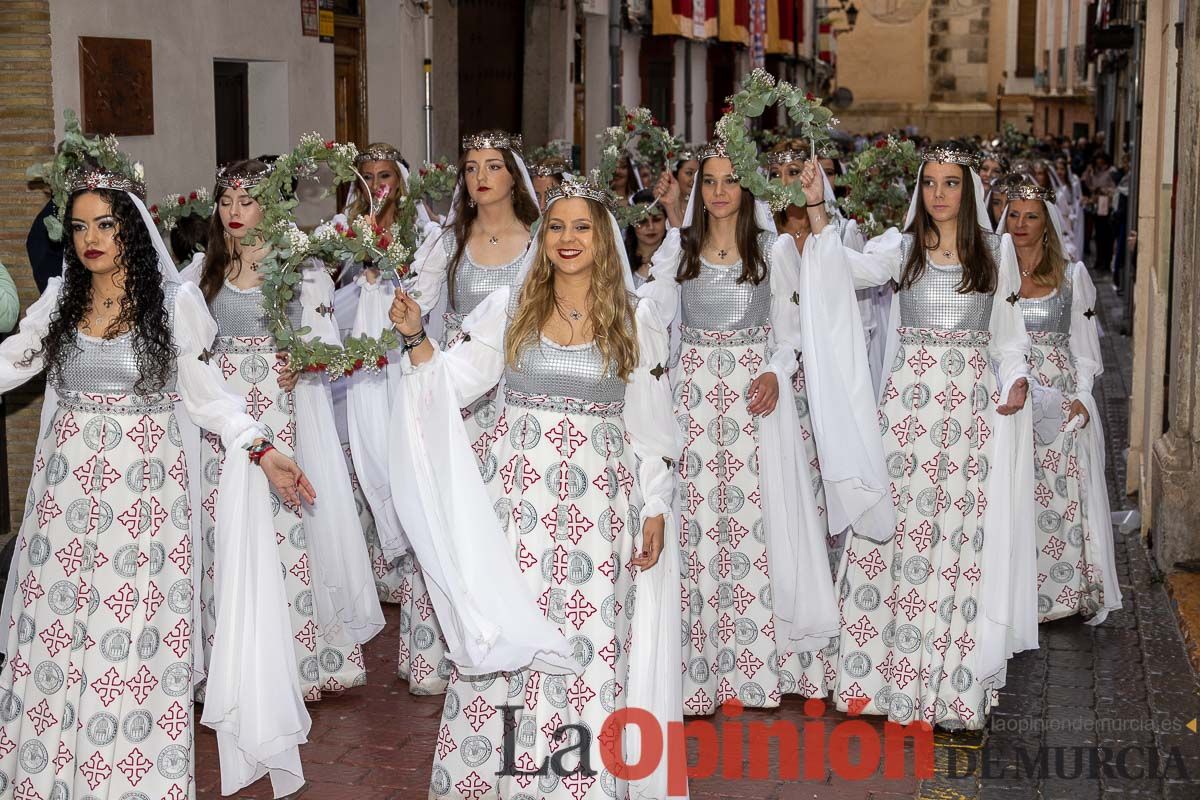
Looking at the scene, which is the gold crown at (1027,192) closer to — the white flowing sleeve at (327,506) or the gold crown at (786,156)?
the gold crown at (786,156)

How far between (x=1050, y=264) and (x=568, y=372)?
3.48 meters

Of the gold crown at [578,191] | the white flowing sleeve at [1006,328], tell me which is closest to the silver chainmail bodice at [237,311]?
the gold crown at [578,191]

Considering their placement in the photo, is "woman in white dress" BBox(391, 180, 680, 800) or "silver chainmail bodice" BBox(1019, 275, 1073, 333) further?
"silver chainmail bodice" BBox(1019, 275, 1073, 333)

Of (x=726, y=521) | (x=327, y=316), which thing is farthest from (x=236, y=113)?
(x=726, y=521)

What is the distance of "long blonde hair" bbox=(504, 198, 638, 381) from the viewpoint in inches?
204

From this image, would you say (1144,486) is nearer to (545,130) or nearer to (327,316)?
(327,316)

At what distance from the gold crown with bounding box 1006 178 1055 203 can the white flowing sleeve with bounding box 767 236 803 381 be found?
5.16ft

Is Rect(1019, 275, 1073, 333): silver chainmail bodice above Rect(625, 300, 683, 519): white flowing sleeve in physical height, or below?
above

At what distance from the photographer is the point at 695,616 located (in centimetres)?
660

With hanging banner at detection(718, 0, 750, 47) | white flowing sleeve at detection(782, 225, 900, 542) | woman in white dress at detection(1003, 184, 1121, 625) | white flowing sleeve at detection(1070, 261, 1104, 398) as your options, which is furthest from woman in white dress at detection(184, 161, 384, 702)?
hanging banner at detection(718, 0, 750, 47)

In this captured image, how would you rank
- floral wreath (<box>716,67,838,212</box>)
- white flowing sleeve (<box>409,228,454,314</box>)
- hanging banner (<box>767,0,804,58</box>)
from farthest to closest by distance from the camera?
hanging banner (<box>767,0,804,58</box>)
white flowing sleeve (<box>409,228,454,314</box>)
floral wreath (<box>716,67,838,212</box>)

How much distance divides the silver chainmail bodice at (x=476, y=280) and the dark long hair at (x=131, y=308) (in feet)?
5.23

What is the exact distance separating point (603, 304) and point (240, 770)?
208 cm

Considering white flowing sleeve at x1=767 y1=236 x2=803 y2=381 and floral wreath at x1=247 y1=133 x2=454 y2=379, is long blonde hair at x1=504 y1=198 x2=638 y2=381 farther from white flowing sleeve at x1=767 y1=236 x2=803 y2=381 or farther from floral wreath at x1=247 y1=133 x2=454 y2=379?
white flowing sleeve at x1=767 y1=236 x2=803 y2=381
